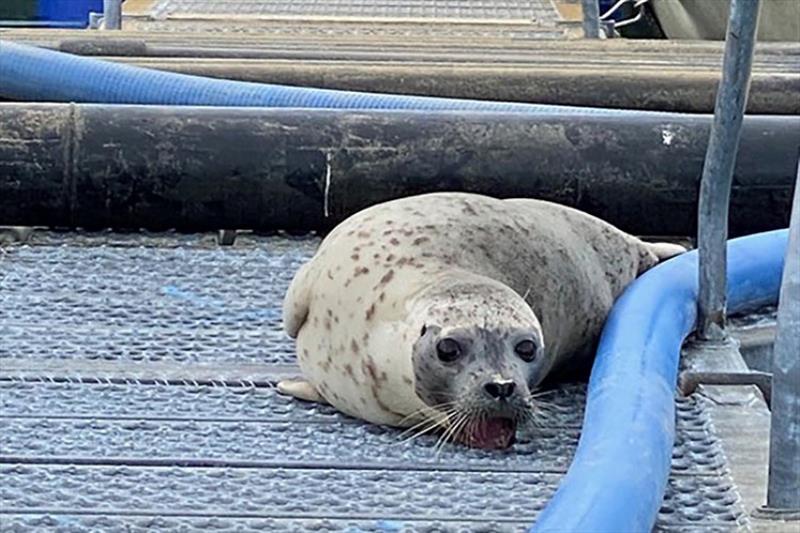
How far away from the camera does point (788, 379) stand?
1560 mm

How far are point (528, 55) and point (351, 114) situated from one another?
206 centimetres

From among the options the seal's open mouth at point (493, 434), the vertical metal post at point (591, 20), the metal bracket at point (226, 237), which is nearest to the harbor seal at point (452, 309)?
the seal's open mouth at point (493, 434)

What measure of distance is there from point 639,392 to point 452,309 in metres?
0.27

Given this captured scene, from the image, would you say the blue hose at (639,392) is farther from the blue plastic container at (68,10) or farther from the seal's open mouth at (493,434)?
the blue plastic container at (68,10)

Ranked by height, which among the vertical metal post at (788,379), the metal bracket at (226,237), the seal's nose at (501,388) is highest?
the vertical metal post at (788,379)

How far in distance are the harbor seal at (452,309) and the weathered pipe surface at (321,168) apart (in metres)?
0.60

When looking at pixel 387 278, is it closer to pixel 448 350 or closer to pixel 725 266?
pixel 448 350

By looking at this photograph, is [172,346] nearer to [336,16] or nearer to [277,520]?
[277,520]

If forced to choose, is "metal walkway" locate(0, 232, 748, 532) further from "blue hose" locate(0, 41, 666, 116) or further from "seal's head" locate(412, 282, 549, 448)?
"blue hose" locate(0, 41, 666, 116)

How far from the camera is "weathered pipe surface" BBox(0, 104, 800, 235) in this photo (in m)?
3.12

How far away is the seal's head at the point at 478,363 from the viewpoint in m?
1.98

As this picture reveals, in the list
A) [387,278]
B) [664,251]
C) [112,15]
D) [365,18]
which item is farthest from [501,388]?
[365,18]

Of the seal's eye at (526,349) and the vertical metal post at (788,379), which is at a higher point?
the vertical metal post at (788,379)

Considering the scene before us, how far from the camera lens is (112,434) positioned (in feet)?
6.54
